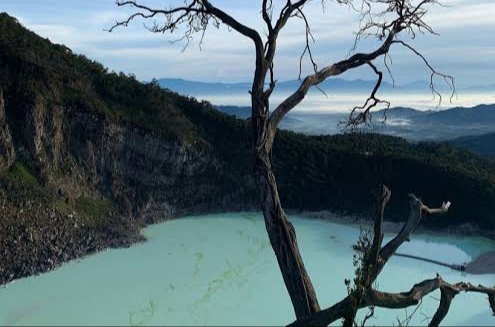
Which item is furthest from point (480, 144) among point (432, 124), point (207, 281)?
point (432, 124)

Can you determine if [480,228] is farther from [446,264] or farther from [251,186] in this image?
[251,186]

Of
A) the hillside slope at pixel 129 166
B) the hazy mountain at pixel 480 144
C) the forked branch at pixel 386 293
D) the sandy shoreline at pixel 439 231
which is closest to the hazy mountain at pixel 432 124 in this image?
the hazy mountain at pixel 480 144

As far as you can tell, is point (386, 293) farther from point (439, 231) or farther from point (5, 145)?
point (439, 231)

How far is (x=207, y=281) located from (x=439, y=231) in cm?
1410

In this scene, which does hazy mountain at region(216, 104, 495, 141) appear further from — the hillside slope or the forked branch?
the forked branch

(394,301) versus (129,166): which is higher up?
(394,301)

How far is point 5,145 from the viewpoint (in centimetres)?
2500

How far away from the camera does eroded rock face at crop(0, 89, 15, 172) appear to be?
24.7 metres

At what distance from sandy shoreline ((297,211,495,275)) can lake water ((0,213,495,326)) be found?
0.65m

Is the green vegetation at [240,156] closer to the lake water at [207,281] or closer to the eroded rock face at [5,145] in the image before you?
the eroded rock face at [5,145]

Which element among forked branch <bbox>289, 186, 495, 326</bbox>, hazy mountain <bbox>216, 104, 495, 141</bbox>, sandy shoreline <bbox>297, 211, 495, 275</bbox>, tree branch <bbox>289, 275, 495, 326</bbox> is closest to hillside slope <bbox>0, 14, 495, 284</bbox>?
sandy shoreline <bbox>297, 211, 495, 275</bbox>

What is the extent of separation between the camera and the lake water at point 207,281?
1648 cm

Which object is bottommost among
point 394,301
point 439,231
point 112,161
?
point 439,231

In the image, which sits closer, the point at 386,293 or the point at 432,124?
the point at 386,293
